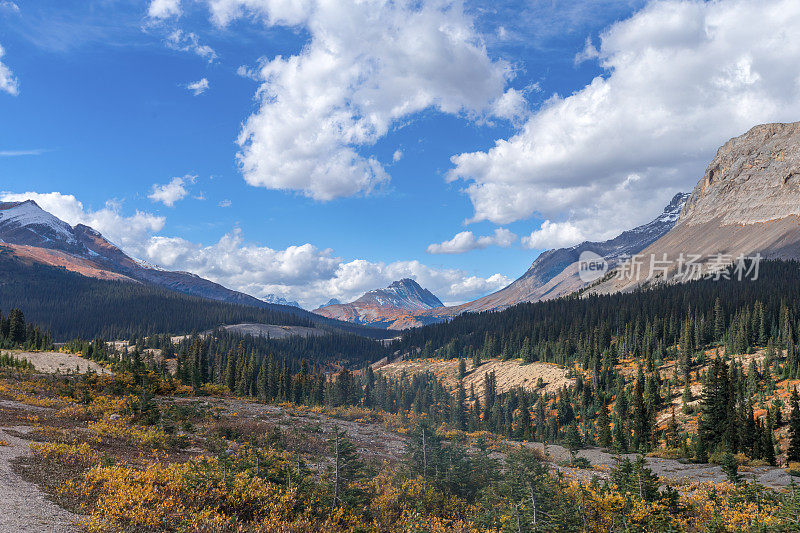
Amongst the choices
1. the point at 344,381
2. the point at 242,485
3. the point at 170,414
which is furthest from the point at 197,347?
the point at 242,485

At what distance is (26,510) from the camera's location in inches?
462

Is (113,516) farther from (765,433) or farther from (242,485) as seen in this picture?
(765,433)

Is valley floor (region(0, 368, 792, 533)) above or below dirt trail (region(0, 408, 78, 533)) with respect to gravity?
below

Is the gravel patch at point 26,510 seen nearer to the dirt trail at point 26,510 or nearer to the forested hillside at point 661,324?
the dirt trail at point 26,510

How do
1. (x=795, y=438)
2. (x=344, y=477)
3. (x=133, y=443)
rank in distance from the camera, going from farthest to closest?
(x=795, y=438), (x=133, y=443), (x=344, y=477)

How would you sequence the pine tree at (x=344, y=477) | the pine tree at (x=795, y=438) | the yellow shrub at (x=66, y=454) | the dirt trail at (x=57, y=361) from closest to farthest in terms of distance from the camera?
the yellow shrub at (x=66, y=454)
the pine tree at (x=344, y=477)
the pine tree at (x=795, y=438)
the dirt trail at (x=57, y=361)

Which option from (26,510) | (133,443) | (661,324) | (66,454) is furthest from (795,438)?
(661,324)

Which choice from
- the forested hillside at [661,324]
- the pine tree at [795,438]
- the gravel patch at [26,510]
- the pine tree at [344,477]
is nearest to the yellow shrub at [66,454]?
the gravel patch at [26,510]

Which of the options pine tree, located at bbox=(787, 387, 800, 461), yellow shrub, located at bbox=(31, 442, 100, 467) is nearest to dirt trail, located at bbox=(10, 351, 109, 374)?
yellow shrub, located at bbox=(31, 442, 100, 467)

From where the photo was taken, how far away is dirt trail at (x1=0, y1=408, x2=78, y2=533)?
10750 mm

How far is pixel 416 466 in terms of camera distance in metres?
27.4

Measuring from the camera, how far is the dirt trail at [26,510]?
10750 millimetres

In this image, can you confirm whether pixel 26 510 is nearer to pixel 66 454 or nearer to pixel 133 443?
pixel 66 454

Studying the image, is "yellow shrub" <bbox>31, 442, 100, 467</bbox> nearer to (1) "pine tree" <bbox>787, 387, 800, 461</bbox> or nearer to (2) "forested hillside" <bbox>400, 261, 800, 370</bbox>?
(1) "pine tree" <bbox>787, 387, 800, 461</bbox>
